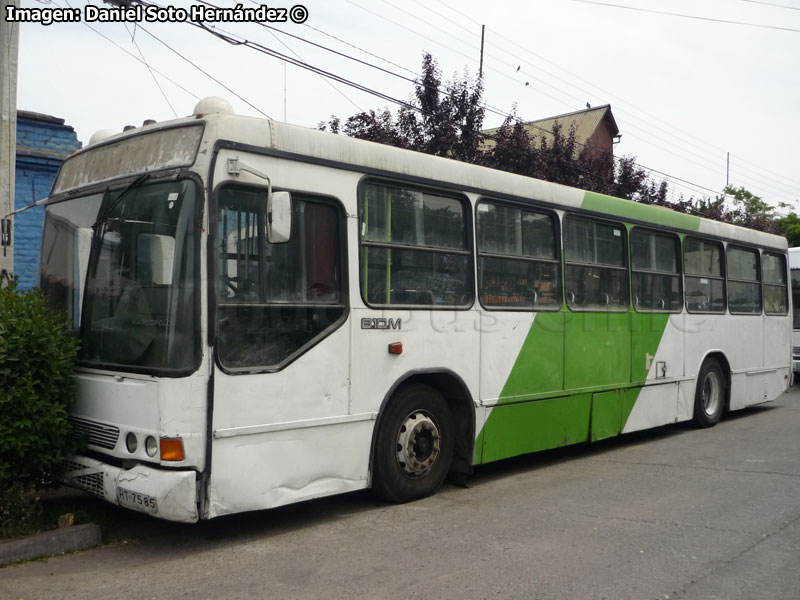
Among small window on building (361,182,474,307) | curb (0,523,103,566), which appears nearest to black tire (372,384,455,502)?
small window on building (361,182,474,307)

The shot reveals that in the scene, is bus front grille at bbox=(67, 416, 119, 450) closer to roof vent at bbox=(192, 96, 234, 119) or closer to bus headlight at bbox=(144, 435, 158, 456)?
bus headlight at bbox=(144, 435, 158, 456)

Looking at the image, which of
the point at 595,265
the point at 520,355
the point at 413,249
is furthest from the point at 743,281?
the point at 413,249

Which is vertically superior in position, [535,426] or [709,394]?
[709,394]

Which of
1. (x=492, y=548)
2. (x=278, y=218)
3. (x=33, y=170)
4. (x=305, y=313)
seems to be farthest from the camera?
(x=33, y=170)

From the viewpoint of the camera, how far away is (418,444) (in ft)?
21.7

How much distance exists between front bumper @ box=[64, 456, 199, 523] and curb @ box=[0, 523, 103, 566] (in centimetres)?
29

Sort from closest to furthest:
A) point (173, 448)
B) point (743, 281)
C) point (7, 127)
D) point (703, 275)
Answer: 1. point (173, 448)
2. point (7, 127)
3. point (703, 275)
4. point (743, 281)

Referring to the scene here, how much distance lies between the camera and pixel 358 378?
6.07 meters

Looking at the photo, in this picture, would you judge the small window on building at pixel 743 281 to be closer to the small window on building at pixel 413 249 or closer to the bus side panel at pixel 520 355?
the bus side panel at pixel 520 355

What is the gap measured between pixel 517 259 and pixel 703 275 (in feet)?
14.3

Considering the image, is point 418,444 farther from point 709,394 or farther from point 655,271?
point 709,394

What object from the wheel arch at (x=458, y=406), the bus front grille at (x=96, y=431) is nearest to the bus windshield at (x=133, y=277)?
Result: the bus front grille at (x=96, y=431)

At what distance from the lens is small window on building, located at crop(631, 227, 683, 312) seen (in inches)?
371

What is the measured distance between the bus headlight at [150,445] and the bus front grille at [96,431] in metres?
0.34
